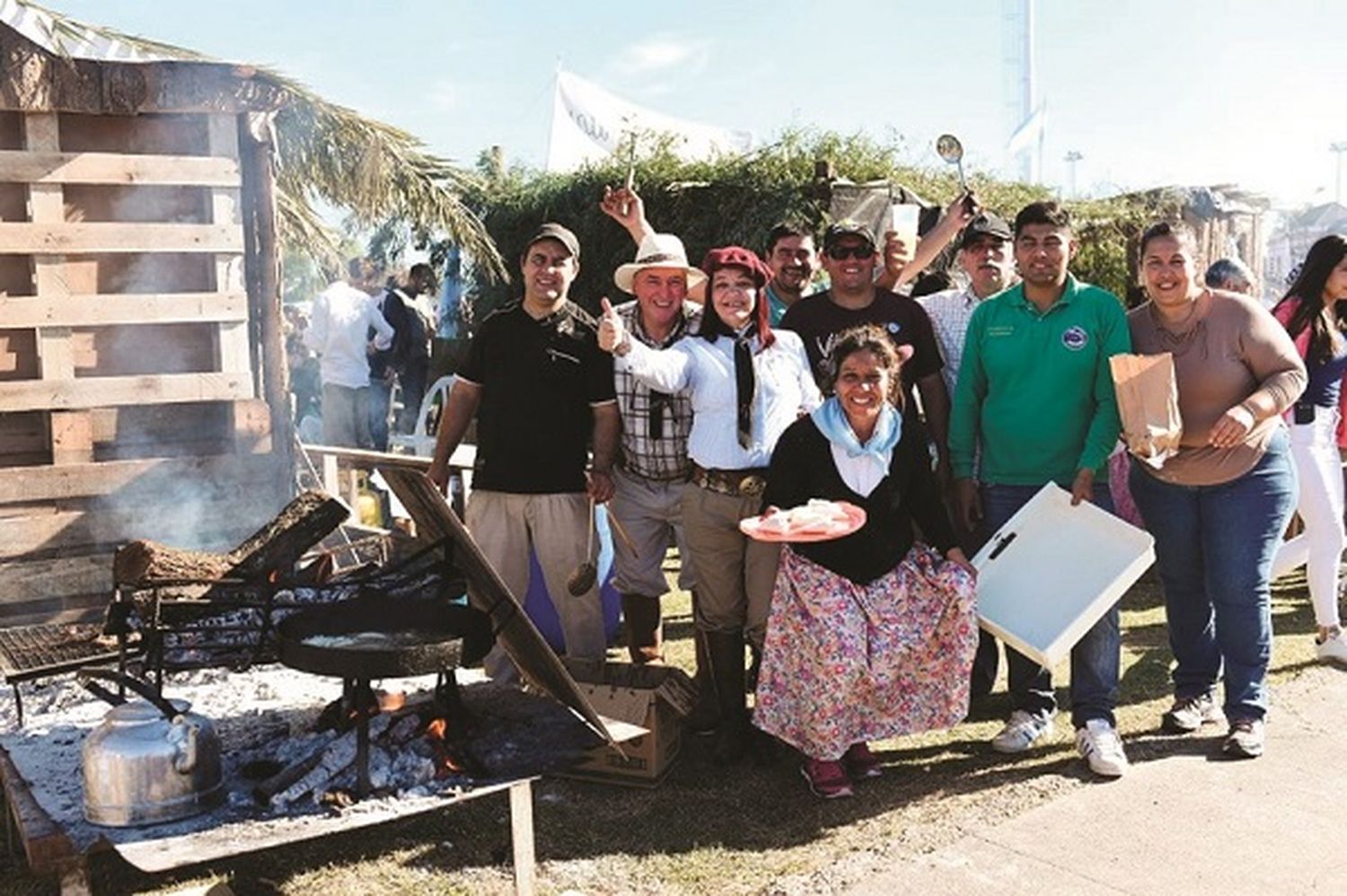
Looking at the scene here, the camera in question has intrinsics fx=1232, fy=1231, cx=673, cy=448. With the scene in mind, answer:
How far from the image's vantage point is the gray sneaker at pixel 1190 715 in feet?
16.7

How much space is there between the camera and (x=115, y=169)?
6.02 m

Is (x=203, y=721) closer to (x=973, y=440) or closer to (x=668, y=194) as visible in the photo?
(x=973, y=440)

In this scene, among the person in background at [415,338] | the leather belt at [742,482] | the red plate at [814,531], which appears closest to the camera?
the red plate at [814,531]

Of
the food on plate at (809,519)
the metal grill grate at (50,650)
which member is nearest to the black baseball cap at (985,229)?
the food on plate at (809,519)

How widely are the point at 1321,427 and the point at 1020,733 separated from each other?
245cm

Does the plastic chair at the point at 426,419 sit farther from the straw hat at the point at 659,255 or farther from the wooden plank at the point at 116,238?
the straw hat at the point at 659,255

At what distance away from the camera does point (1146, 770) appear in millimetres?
4688

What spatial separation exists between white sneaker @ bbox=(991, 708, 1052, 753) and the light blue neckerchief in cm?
128

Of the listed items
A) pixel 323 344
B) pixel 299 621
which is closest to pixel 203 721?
pixel 299 621

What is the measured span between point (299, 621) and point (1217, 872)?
3.03 m

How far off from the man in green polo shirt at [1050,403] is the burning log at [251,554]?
9.03 feet

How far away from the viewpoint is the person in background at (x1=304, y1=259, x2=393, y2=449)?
34.0 ft

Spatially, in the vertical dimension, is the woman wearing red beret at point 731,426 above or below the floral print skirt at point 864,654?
above

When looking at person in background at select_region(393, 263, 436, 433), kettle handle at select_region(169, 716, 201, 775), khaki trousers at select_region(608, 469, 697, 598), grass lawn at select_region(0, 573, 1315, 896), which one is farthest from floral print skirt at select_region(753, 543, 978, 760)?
person in background at select_region(393, 263, 436, 433)
